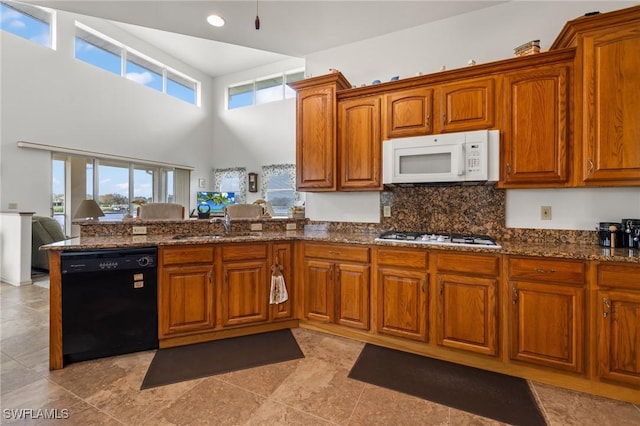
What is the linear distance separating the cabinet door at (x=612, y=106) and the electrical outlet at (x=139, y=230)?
3547 mm

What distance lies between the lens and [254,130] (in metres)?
7.93

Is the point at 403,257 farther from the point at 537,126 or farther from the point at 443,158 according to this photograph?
the point at 537,126

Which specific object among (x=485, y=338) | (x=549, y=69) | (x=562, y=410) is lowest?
(x=562, y=410)

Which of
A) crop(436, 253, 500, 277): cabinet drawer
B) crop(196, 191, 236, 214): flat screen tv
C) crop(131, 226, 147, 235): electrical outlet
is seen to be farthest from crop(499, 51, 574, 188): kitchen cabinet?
crop(196, 191, 236, 214): flat screen tv

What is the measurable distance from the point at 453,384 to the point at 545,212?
5.04ft

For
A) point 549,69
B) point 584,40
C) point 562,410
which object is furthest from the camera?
point 549,69

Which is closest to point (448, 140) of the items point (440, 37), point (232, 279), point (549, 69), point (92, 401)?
point (549, 69)

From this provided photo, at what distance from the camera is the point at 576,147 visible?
2006mm

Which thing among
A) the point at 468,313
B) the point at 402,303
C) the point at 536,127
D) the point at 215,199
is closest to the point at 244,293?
the point at 402,303

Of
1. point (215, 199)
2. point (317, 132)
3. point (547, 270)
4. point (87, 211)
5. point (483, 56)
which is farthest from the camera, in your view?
point (215, 199)

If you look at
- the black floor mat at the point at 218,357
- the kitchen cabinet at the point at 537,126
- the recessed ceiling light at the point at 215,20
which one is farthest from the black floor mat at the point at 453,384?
the recessed ceiling light at the point at 215,20

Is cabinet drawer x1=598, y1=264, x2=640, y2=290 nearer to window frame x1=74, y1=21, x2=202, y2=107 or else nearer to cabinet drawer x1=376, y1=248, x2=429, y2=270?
cabinet drawer x1=376, y1=248, x2=429, y2=270

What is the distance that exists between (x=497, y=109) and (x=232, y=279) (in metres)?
2.53

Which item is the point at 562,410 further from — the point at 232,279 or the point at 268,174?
the point at 268,174
